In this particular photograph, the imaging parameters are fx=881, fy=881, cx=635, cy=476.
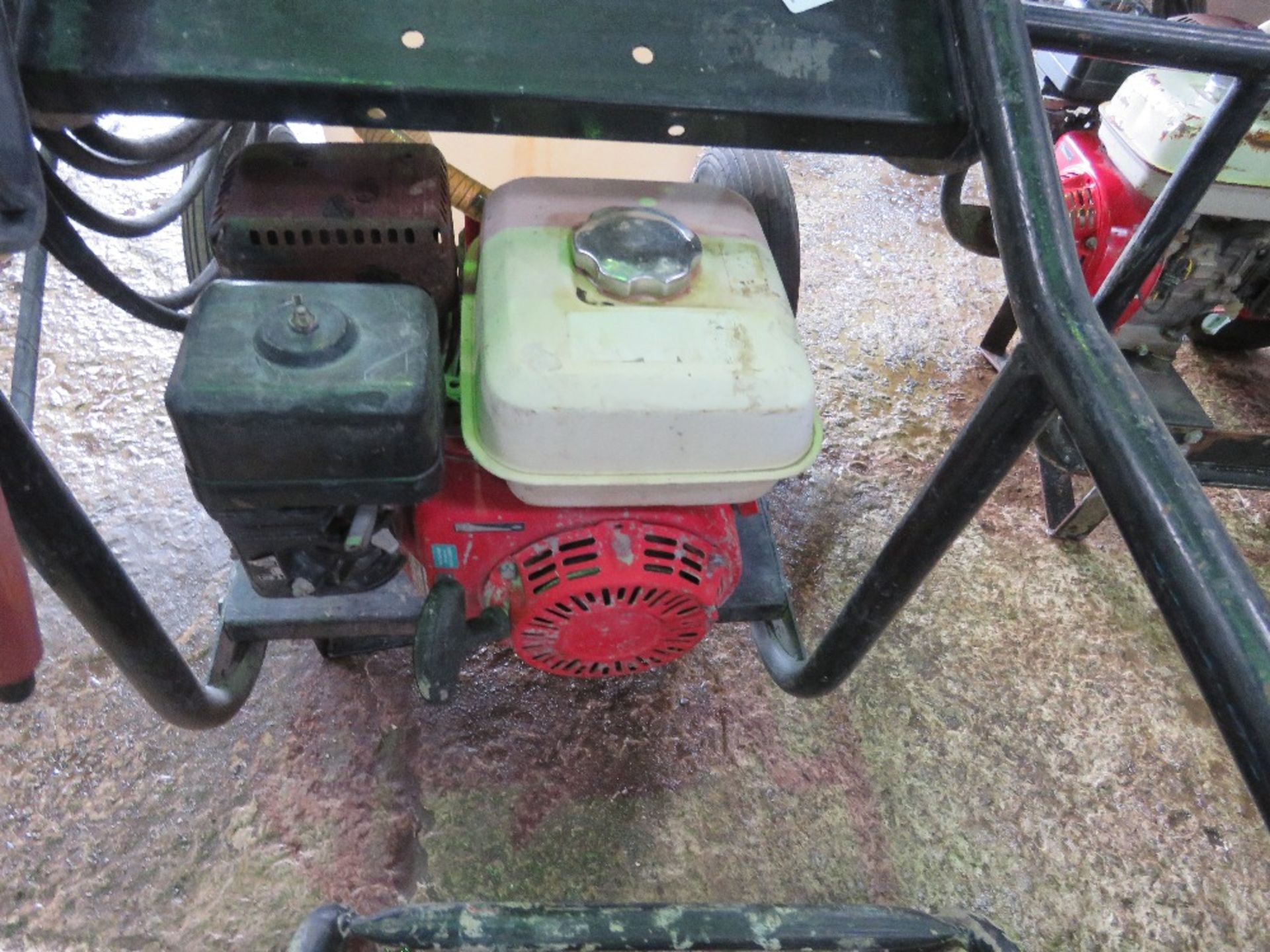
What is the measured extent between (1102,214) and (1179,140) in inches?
5.6

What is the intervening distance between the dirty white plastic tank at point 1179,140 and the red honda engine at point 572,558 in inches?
31.7

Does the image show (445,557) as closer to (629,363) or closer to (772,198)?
(629,363)

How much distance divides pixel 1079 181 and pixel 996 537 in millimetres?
549

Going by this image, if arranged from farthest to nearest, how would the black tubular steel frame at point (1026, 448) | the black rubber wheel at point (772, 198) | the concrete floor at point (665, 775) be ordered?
the black rubber wheel at point (772, 198)
the concrete floor at point (665, 775)
the black tubular steel frame at point (1026, 448)

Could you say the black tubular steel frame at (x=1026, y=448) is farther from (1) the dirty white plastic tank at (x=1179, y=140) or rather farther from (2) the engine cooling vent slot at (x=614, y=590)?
(1) the dirty white plastic tank at (x=1179, y=140)

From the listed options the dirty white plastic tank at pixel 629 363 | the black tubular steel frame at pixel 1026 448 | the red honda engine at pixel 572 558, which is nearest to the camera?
the black tubular steel frame at pixel 1026 448

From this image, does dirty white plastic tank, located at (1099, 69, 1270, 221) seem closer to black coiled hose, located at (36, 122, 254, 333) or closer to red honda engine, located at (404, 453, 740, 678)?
red honda engine, located at (404, 453, 740, 678)

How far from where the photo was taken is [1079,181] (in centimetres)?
130

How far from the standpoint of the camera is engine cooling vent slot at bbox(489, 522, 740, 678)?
81 cm

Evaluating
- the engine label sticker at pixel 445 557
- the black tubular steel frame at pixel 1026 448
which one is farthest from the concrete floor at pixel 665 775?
the engine label sticker at pixel 445 557

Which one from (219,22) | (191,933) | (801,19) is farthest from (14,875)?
(801,19)

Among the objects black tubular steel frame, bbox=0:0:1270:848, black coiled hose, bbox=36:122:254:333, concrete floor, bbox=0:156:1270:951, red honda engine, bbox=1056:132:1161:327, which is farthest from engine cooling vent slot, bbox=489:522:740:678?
red honda engine, bbox=1056:132:1161:327

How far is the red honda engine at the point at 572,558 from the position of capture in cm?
81

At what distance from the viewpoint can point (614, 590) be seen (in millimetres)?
833
